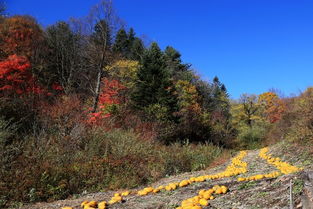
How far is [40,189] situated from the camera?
6.04 meters

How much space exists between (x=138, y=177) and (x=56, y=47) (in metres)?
23.4

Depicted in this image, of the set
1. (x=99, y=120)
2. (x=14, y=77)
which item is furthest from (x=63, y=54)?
(x=99, y=120)

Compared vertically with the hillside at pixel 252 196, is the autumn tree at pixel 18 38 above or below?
above

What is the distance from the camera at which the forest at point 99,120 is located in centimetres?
701

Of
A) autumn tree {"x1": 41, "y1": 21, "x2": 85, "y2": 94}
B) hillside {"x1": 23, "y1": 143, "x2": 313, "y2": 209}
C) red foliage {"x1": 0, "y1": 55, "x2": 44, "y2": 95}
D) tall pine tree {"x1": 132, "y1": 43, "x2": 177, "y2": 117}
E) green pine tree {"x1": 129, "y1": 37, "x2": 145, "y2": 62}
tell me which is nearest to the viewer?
hillside {"x1": 23, "y1": 143, "x2": 313, "y2": 209}

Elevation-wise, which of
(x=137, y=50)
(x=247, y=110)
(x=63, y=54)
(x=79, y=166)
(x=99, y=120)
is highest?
(x=137, y=50)

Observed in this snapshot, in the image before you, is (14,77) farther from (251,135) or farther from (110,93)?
(251,135)

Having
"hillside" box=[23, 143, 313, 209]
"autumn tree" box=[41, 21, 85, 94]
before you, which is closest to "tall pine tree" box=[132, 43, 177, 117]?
"autumn tree" box=[41, 21, 85, 94]

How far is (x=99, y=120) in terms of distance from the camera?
1402 cm

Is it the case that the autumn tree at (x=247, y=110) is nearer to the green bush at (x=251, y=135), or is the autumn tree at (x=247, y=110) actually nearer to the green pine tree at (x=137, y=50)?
the green bush at (x=251, y=135)

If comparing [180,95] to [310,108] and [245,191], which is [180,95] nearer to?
[310,108]

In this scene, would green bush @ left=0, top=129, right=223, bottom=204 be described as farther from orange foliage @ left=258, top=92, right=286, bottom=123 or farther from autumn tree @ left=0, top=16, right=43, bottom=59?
orange foliage @ left=258, top=92, right=286, bottom=123

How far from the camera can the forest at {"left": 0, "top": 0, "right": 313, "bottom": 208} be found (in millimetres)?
7008

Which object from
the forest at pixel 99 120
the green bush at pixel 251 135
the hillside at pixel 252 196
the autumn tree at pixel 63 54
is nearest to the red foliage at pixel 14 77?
the forest at pixel 99 120
